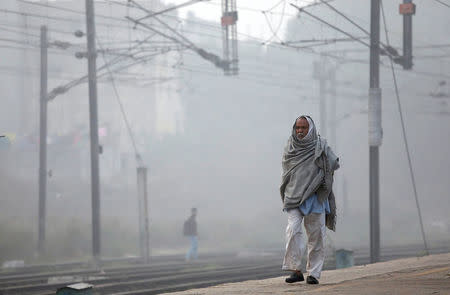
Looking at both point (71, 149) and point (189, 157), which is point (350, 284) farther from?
point (189, 157)

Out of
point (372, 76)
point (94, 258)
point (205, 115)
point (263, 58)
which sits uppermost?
point (263, 58)

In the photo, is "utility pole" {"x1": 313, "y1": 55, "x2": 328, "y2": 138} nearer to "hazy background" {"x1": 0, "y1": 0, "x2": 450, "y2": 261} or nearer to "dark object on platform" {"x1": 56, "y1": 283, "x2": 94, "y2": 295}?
"hazy background" {"x1": 0, "y1": 0, "x2": 450, "y2": 261}

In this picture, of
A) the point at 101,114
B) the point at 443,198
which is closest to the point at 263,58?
the point at 101,114

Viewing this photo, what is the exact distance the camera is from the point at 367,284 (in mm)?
8258

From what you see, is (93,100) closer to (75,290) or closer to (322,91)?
(75,290)

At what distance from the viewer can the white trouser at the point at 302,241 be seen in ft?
27.0

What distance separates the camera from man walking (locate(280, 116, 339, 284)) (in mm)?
8203

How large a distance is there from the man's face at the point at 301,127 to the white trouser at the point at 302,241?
0.74 metres

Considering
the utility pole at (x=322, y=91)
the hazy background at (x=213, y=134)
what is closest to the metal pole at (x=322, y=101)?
the utility pole at (x=322, y=91)

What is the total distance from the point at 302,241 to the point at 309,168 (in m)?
0.71

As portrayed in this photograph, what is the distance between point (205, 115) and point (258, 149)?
5.99m

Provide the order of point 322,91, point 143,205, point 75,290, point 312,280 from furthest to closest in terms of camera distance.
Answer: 1. point 322,91
2. point 143,205
3. point 75,290
4. point 312,280

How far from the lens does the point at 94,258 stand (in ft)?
80.9

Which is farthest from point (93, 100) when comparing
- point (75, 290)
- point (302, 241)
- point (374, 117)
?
point (302, 241)
